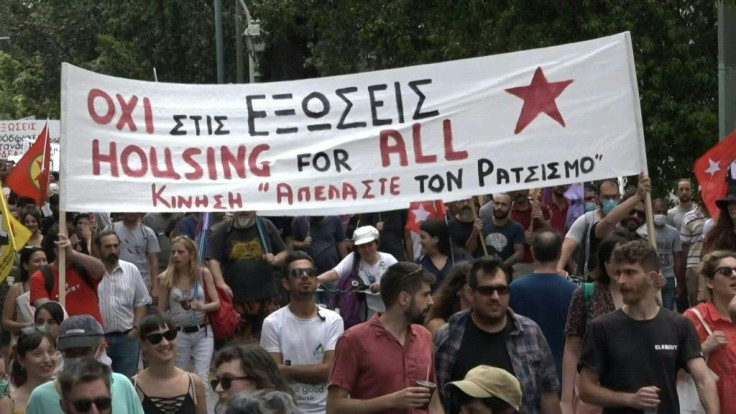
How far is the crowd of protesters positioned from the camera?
22.9ft

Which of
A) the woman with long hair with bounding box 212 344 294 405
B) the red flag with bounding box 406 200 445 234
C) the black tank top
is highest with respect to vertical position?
the red flag with bounding box 406 200 445 234

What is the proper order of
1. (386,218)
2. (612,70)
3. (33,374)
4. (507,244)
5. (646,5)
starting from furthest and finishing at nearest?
1. (646,5)
2. (386,218)
3. (507,244)
4. (612,70)
5. (33,374)

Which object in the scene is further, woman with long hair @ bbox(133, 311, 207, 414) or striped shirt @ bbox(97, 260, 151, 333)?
striped shirt @ bbox(97, 260, 151, 333)

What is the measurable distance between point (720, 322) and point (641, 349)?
0.93m

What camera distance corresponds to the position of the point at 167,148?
391 inches

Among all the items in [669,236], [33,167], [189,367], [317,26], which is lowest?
[189,367]

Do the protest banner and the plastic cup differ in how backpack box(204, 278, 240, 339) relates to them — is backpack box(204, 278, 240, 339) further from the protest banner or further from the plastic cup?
the protest banner

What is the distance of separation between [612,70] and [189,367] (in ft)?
13.1

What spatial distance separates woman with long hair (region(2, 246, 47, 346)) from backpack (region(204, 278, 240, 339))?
1.31 meters

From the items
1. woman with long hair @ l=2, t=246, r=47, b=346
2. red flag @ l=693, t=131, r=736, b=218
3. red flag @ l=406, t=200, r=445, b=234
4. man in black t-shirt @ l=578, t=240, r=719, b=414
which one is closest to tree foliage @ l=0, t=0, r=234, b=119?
red flag @ l=406, t=200, r=445, b=234

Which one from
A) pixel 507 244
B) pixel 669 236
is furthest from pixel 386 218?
pixel 669 236

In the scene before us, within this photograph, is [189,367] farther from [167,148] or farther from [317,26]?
[317,26]

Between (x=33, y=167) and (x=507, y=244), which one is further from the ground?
(x=33, y=167)

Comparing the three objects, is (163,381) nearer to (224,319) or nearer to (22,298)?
(22,298)
